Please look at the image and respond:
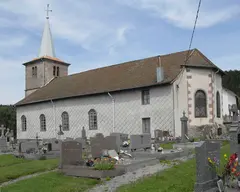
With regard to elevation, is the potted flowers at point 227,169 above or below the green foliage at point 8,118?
below

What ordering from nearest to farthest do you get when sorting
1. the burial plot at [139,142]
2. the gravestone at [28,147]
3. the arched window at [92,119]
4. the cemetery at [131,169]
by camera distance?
the cemetery at [131,169] → the burial plot at [139,142] → the gravestone at [28,147] → the arched window at [92,119]

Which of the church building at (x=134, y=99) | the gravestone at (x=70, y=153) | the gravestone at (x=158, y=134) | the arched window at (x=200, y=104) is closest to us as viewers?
the gravestone at (x=70, y=153)

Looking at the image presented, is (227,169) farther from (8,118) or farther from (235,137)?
(8,118)

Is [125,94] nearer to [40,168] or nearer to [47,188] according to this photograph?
[40,168]

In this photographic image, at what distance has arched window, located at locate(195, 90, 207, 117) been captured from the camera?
24.3 metres

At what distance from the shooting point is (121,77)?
91.1ft

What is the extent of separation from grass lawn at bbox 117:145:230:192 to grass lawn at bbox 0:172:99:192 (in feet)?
4.70

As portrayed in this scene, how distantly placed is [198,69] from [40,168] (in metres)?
16.4

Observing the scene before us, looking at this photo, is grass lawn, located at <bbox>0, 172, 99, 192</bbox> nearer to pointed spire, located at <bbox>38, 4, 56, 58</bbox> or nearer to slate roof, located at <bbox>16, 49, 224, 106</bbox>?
slate roof, located at <bbox>16, 49, 224, 106</bbox>

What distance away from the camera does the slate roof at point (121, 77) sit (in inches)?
974

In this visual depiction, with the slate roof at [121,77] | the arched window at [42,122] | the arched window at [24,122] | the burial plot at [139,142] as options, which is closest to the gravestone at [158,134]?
the slate roof at [121,77]

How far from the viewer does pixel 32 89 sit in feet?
127

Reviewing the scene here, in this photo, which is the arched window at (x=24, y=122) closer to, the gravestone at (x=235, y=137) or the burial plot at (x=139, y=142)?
the burial plot at (x=139, y=142)

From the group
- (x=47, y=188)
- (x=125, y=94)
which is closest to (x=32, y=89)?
(x=125, y=94)
